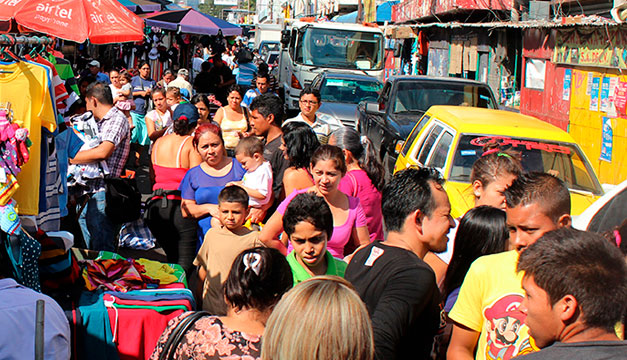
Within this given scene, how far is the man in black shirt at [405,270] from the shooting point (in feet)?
9.14

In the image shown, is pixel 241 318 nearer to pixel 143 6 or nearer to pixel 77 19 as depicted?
pixel 77 19

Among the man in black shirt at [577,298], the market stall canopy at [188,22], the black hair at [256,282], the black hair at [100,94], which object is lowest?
the black hair at [256,282]

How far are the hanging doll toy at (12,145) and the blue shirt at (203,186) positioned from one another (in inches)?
76.0

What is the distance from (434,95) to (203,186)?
6705 millimetres

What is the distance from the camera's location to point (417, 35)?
28.3 metres

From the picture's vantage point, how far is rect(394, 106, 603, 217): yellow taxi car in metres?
6.89

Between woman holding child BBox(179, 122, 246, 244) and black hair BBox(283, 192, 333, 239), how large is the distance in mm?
1926

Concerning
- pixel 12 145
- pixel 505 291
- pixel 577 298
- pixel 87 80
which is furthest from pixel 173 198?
pixel 87 80

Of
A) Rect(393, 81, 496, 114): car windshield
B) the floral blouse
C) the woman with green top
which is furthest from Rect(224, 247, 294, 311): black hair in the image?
Rect(393, 81, 496, 114): car windshield

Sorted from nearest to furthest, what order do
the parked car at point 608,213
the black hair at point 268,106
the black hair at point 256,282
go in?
the black hair at point 256,282 → the parked car at point 608,213 → the black hair at point 268,106

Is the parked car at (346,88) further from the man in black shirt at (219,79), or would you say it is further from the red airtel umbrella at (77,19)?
the red airtel umbrella at (77,19)

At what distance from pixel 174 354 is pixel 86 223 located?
4.00m

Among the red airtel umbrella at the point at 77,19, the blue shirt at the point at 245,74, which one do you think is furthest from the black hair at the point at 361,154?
the blue shirt at the point at 245,74

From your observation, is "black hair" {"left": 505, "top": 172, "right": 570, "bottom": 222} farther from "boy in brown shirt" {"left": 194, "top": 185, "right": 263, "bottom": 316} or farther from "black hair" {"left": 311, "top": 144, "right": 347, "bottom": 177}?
"boy in brown shirt" {"left": 194, "top": 185, "right": 263, "bottom": 316}
